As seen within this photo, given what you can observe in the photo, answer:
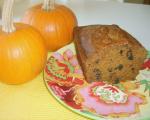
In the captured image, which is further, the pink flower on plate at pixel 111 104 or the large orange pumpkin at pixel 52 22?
the large orange pumpkin at pixel 52 22

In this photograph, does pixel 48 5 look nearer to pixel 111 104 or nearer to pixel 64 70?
pixel 64 70

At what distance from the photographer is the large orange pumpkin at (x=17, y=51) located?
28.9 inches

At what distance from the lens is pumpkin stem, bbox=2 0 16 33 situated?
726mm

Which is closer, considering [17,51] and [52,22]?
[17,51]

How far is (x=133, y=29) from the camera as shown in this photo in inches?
49.2

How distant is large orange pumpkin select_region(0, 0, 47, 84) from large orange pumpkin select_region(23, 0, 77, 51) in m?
0.13

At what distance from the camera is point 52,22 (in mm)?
922

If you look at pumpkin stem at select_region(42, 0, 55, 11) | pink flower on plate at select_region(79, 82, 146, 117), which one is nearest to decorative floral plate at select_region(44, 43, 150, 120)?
pink flower on plate at select_region(79, 82, 146, 117)

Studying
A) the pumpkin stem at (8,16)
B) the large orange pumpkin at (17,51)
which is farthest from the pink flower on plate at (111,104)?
the pumpkin stem at (8,16)

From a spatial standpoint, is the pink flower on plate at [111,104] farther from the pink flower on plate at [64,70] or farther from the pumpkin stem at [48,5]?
the pumpkin stem at [48,5]

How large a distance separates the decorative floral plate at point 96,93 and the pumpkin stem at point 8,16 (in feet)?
0.57

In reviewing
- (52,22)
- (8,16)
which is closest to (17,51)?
(8,16)

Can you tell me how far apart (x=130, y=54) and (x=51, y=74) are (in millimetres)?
252

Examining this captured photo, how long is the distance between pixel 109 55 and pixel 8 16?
32 centimetres
